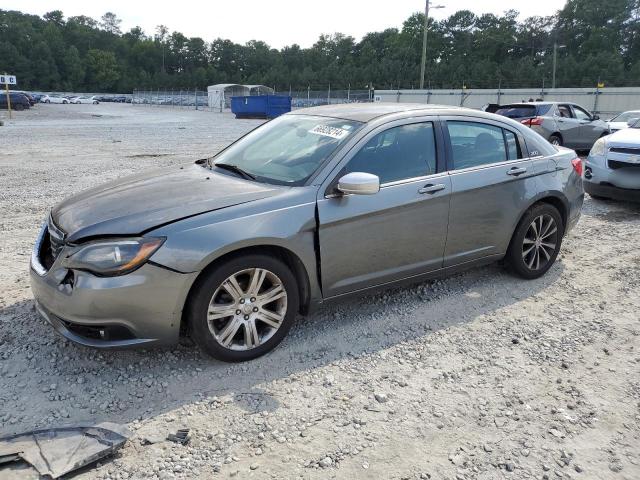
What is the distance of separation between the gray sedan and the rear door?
0.04 ft

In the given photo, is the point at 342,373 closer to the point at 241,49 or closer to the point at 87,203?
the point at 87,203

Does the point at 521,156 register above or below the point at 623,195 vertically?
above

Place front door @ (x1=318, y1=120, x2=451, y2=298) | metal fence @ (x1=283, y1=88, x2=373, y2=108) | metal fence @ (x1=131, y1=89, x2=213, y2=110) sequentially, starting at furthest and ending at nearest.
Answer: metal fence @ (x1=131, y1=89, x2=213, y2=110)
metal fence @ (x1=283, y1=88, x2=373, y2=108)
front door @ (x1=318, y1=120, x2=451, y2=298)

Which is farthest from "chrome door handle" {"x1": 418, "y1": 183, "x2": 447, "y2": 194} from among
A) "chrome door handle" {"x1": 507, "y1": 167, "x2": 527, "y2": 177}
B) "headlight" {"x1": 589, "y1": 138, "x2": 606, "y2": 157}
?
"headlight" {"x1": 589, "y1": 138, "x2": 606, "y2": 157}

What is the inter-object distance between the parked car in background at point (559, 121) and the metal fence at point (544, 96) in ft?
38.3

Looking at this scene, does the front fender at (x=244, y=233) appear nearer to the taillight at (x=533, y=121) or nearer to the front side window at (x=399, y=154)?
the front side window at (x=399, y=154)

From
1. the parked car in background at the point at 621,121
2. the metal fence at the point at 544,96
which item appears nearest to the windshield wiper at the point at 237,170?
the parked car in background at the point at 621,121

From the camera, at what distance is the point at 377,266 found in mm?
4012

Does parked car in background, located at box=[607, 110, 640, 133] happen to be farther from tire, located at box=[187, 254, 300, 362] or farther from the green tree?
the green tree

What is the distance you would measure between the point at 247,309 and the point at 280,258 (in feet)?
1.33

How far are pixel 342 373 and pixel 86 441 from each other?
5.03 ft

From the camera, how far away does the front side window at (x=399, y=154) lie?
3.96 metres

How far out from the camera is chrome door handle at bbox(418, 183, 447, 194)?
4152 millimetres

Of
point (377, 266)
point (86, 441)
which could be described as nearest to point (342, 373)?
point (377, 266)
